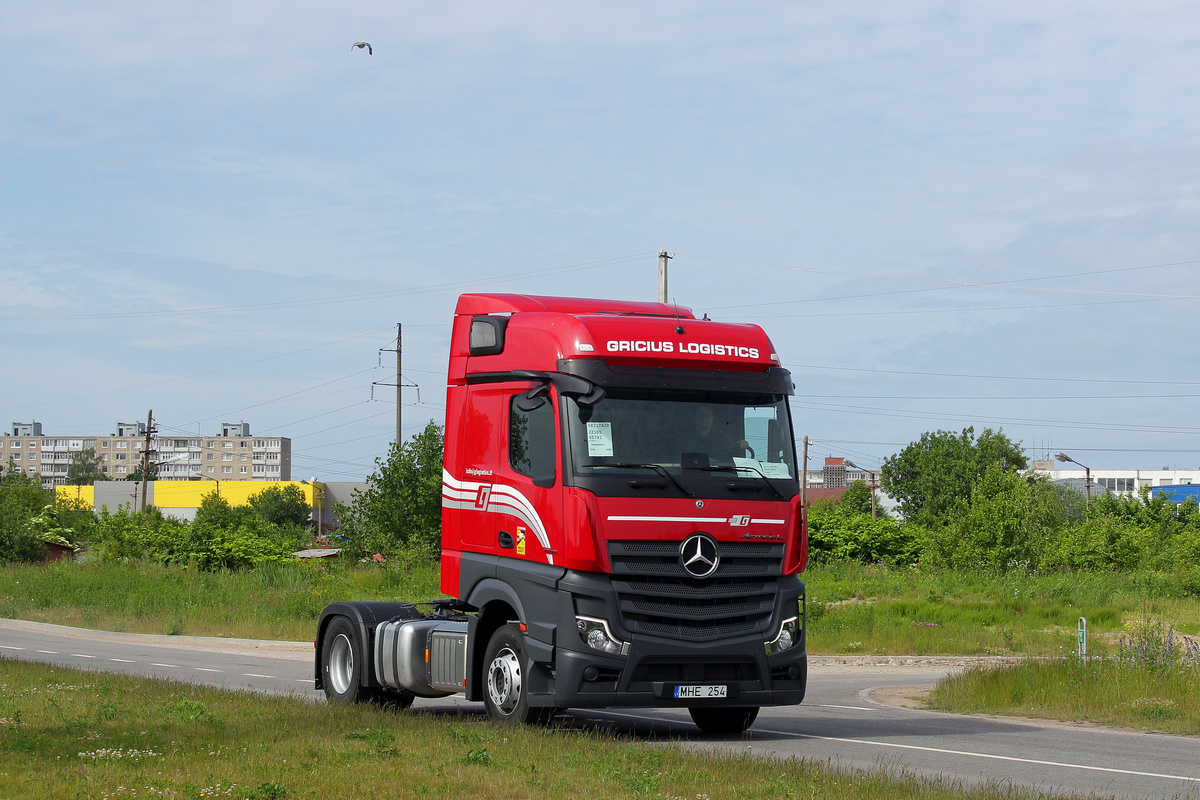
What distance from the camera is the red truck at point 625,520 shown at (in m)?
10.9

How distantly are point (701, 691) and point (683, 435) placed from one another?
2.21 metres

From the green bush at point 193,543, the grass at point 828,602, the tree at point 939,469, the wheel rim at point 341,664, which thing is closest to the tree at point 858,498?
the tree at point 939,469

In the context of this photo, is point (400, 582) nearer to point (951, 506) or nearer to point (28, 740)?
point (28, 740)

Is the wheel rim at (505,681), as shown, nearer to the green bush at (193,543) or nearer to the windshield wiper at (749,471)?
the windshield wiper at (749,471)

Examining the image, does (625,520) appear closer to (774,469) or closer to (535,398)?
(535,398)

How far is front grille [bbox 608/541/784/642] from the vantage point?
1097 centimetres

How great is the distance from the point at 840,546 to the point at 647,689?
4446 cm

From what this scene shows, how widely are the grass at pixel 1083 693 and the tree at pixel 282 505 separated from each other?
119965mm

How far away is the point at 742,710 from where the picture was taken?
12680mm

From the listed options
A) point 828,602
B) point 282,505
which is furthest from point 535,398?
point 282,505

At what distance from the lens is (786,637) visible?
11.6 m

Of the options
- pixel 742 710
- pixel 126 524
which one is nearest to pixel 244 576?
pixel 126 524

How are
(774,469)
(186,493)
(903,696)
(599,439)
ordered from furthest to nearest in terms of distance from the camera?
(186,493), (903,696), (774,469), (599,439)

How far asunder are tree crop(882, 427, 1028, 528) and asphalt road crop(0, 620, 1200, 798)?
89385 mm
